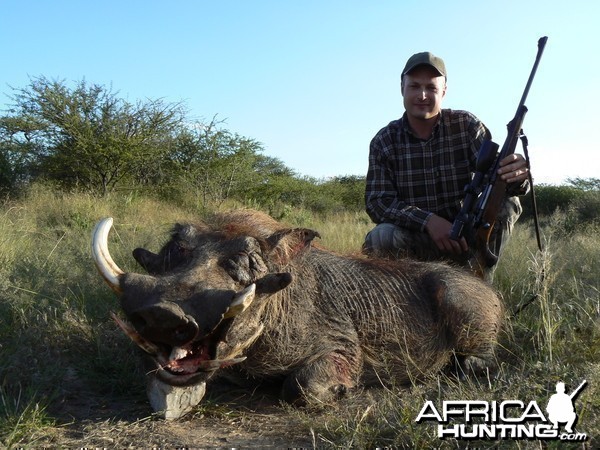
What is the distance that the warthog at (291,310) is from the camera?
7.82ft

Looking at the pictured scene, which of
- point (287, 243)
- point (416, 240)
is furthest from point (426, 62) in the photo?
point (287, 243)

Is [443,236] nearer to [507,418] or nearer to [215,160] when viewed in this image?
[507,418]

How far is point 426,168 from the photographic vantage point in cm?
462

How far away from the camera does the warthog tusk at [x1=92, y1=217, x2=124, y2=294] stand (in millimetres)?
2547

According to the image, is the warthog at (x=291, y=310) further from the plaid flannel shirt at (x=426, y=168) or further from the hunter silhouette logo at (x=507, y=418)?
the plaid flannel shirt at (x=426, y=168)

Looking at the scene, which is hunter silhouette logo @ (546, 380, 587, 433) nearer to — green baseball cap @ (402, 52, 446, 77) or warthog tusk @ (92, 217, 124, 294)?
warthog tusk @ (92, 217, 124, 294)

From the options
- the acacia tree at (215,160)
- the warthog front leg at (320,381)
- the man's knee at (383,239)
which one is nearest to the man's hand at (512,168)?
the man's knee at (383,239)

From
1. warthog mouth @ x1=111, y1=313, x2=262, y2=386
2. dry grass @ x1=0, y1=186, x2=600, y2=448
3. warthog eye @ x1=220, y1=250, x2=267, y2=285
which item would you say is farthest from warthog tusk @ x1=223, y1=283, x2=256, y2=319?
dry grass @ x1=0, y1=186, x2=600, y2=448

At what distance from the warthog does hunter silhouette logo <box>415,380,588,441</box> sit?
0.69 meters

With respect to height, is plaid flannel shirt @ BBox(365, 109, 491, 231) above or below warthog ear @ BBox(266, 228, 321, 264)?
above

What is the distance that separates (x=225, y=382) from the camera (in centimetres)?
322

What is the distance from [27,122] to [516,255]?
13630 millimetres

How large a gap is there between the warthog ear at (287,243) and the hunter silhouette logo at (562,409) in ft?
4.46

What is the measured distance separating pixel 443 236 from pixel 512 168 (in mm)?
623
